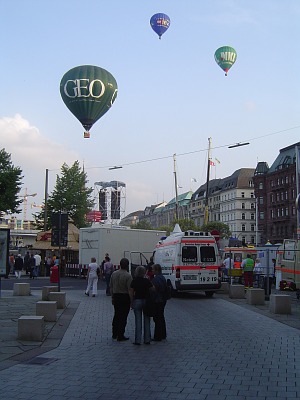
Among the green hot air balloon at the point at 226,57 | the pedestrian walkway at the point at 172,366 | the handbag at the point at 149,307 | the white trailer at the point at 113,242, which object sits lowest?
the pedestrian walkway at the point at 172,366

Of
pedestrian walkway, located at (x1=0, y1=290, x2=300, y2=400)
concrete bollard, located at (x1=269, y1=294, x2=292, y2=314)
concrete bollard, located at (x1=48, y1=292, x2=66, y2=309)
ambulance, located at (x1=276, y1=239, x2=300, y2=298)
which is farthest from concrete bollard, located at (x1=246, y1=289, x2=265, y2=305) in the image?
concrete bollard, located at (x1=48, y1=292, x2=66, y2=309)

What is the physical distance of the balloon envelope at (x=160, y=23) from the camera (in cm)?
4512

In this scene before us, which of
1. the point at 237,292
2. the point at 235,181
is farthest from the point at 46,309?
the point at 235,181

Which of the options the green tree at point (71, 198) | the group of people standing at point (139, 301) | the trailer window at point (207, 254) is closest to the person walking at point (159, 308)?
the group of people standing at point (139, 301)

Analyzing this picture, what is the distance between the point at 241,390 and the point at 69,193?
5464cm

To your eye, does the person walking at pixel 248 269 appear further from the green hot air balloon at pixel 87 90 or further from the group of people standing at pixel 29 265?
the group of people standing at pixel 29 265

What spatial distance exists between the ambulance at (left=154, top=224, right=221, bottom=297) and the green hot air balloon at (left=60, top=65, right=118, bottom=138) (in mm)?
17695

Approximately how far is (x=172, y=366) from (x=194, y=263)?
13.3 m

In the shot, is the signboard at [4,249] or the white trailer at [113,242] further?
the white trailer at [113,242]

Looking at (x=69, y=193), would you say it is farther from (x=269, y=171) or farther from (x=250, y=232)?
(x=250, y=232)

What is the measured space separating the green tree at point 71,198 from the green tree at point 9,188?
38.0 feet

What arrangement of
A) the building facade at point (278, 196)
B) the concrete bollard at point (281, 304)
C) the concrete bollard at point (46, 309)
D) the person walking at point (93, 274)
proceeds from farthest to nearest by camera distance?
the building facade at point (278, 196) < the person walking at point (93, 274) < the concrete bollard at point (281, 304) < the concrete bollard at point (46, 309)

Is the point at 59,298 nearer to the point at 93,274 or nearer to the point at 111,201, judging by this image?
the point at 93,274

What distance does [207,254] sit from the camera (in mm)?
22266
